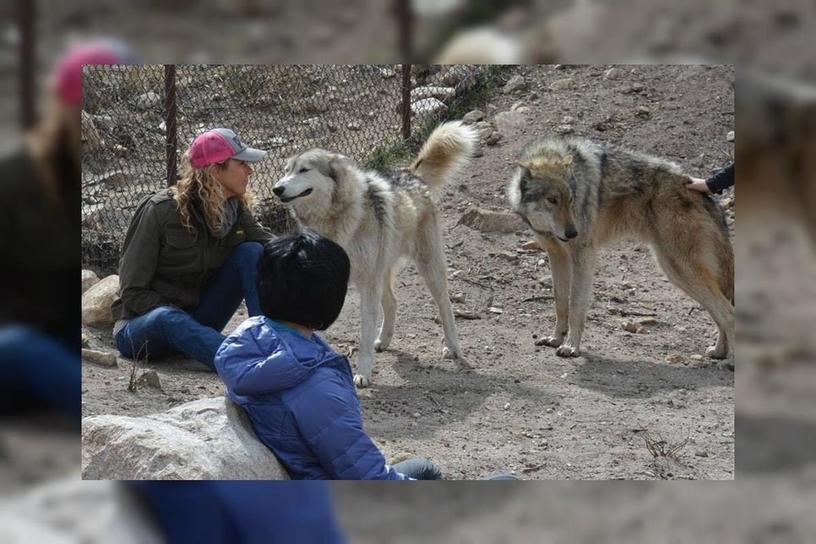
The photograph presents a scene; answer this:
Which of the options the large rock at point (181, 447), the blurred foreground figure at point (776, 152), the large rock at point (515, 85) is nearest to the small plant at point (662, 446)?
the blurred foreground figure at point (776, 152)

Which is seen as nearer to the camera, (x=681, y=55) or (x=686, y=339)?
(x=681, y=55)

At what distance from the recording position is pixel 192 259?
348 cm

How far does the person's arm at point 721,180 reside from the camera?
362 cm

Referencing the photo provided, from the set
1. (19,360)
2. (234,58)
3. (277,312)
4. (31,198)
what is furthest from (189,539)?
(234,58)

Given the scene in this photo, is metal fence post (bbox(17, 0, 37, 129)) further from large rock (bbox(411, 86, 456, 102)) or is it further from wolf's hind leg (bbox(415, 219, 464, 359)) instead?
wolf's hind leg (bbox(415, 219, 464, 359))

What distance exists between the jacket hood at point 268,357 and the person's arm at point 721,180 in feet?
4.93

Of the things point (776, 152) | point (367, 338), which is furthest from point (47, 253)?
point (776, 152)

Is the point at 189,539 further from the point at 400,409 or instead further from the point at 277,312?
the point at 400,409

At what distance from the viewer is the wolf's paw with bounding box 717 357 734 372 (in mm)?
3559

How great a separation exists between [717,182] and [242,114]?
1.52 m

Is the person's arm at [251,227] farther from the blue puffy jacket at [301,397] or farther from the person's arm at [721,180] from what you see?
the person's arm at [721,180]

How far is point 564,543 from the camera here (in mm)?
3375

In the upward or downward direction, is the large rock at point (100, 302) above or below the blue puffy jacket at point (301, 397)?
above

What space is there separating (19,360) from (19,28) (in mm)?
886
